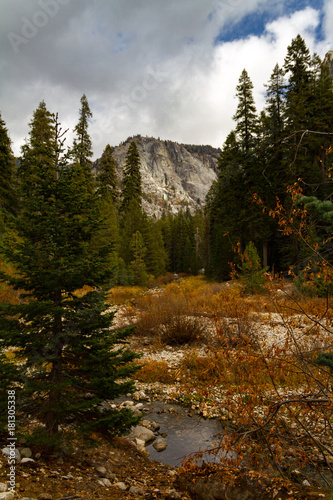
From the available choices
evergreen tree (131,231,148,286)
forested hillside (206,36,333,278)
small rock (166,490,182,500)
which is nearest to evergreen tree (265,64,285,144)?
forested hillside (206,36,333,278)

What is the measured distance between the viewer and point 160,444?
208 inches

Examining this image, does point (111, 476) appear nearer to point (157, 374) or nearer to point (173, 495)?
point (173, 495)

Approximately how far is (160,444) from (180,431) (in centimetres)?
71

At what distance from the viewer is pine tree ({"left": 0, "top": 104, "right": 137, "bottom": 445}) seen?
12.6 ft

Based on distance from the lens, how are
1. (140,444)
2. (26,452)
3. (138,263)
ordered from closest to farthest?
(26,452)
(140,444)
(138,263)

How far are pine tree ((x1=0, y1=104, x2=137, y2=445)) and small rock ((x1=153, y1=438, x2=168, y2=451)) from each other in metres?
1.48

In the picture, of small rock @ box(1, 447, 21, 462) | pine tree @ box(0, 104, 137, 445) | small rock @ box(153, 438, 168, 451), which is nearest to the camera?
small rock @ box(1, 447, 21, 462)

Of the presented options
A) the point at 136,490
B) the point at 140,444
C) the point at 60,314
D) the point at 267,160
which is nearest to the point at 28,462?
the point at 136,490

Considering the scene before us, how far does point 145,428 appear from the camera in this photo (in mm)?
5777

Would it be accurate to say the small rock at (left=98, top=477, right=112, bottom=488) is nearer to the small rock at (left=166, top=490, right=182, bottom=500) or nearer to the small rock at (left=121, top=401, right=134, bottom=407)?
the small rock at (left=166, top=490, right=182, bottom=500)

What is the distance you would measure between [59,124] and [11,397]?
3873mm

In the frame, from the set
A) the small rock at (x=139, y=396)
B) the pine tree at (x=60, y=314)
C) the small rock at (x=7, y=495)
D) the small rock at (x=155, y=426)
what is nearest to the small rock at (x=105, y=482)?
the pine tree at (x=60, y=314)

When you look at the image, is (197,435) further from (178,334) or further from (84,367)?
(178,334)

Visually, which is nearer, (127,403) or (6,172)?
(127,403)
